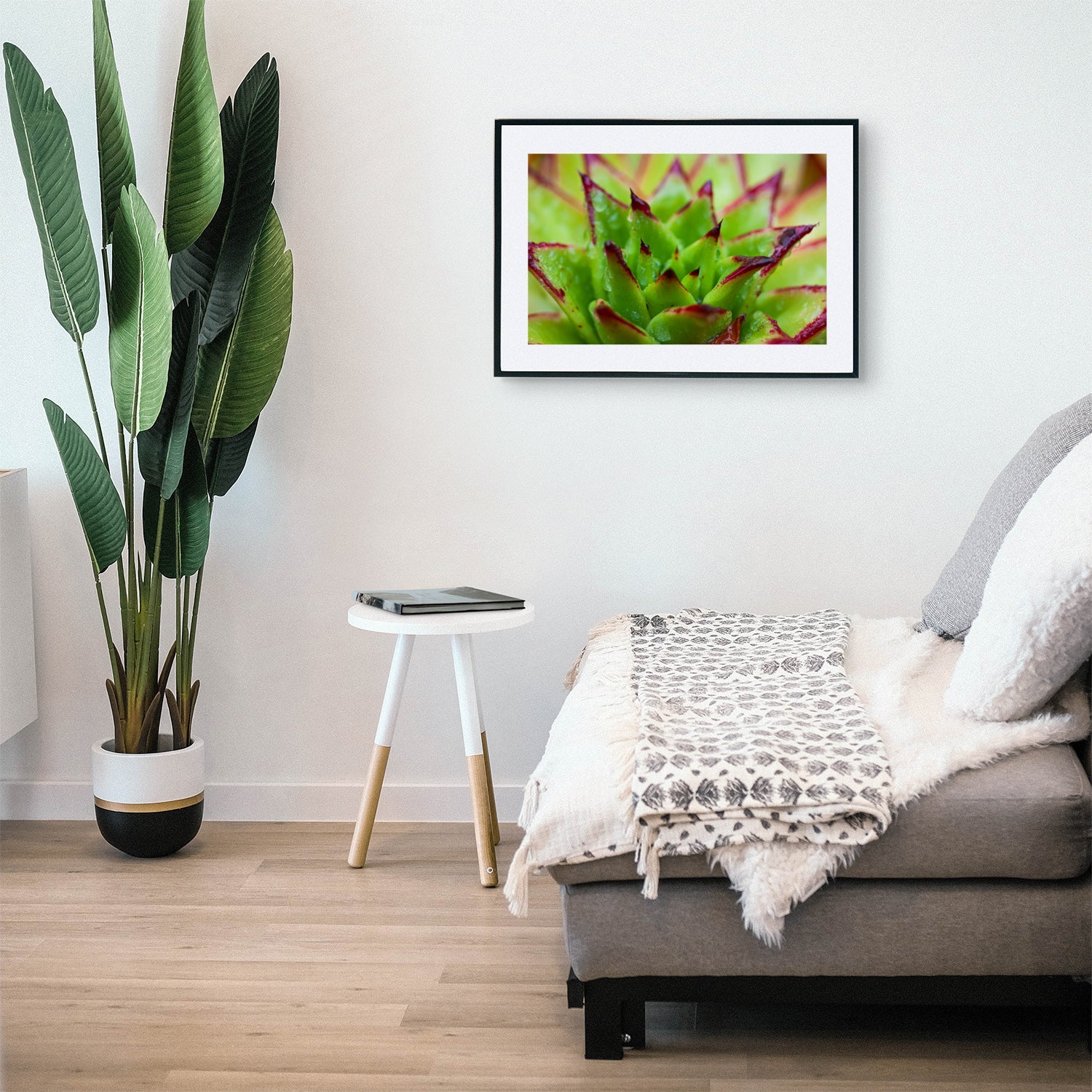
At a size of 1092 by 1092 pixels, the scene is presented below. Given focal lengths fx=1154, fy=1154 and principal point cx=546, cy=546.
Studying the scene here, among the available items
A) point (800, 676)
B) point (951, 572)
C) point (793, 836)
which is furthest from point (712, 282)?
point (793, 836)

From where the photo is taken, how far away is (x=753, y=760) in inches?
64.6

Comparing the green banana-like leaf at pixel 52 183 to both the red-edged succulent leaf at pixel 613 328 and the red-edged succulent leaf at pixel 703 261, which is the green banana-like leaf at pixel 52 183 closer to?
the red-edged succulent leaf at pixel 613 328

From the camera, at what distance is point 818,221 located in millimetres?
2652

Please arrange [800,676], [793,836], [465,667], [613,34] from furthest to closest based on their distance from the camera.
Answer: [613,34], [465,667], [800,676], [793,836]

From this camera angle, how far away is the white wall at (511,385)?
264 centimetres

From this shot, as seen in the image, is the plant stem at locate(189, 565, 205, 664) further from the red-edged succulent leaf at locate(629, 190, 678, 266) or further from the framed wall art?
the red-edged succulent leaf at locate(629, 190, 678, 266)

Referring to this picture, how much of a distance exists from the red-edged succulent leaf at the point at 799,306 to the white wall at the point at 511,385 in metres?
0.12

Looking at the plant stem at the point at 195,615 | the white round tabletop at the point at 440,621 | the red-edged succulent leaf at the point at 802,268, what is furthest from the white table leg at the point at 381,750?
the red-edged succulent leaf at the point at 802,268

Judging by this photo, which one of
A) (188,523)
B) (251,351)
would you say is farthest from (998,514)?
(188,523)

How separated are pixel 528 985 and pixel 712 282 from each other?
5.24ft

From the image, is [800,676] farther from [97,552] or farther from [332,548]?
[97,552]

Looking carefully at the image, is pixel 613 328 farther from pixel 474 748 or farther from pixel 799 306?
pixel 474 748

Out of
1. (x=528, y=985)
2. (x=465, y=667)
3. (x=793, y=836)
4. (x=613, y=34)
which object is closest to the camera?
(x=793, y=836)

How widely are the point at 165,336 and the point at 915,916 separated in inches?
68.6
